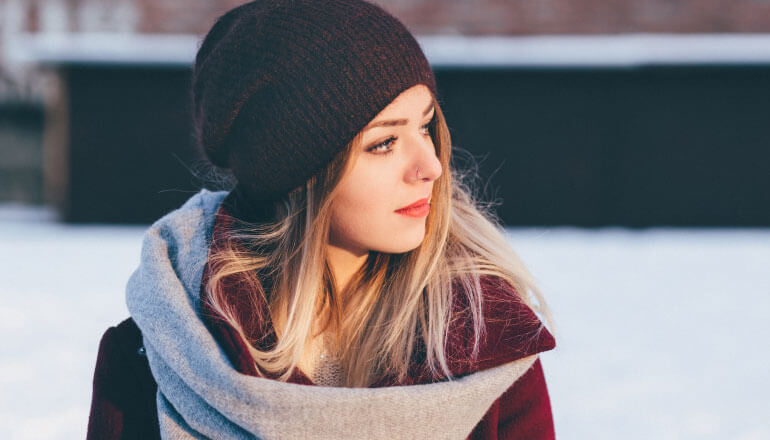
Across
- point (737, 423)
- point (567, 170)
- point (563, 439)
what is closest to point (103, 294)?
point (563, 439)

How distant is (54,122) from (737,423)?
401 inches

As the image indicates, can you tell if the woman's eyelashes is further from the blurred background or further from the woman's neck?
the blurred background

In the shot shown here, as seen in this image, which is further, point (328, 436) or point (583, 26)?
point (583, 26)

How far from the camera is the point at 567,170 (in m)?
9.43

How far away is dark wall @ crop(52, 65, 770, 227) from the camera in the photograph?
926 cm

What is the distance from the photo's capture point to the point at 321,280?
139 cm

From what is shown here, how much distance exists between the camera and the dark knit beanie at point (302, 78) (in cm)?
122

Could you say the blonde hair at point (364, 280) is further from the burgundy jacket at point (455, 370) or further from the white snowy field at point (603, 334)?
the white snowy field at point (603, 334)

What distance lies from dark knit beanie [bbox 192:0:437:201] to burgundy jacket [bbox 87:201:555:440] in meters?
0.29

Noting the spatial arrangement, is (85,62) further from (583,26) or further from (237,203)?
(237,203)

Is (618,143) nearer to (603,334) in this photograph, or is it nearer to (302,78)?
(603,334)

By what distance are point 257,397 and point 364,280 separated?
1.41 feet

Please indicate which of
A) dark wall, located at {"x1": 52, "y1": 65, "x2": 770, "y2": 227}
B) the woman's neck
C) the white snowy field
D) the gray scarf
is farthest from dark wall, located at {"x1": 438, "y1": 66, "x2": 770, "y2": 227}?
the gray scarf

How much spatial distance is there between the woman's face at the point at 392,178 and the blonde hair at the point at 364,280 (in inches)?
1.4
